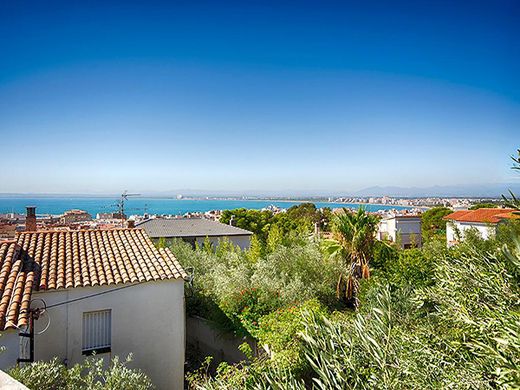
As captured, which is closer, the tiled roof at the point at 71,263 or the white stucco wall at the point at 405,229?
the tiled roof at the point at 71,263

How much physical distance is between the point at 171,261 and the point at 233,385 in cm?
681

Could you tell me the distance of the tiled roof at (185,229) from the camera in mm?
32562

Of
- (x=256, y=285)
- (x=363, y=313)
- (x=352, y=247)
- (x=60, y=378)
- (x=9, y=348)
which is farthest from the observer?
(x=352, y=247)

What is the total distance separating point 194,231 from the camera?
33.9 m

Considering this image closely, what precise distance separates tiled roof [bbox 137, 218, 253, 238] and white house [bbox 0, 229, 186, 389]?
788 inches

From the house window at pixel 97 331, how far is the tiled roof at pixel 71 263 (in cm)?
107

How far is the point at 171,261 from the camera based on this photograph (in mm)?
12133

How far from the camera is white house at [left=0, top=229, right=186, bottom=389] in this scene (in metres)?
9.61

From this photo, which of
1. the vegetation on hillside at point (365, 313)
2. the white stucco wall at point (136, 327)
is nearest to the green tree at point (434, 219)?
the vegetation on hillside at point (365, 313)

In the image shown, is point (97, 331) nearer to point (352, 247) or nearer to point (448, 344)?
point (448, 344)

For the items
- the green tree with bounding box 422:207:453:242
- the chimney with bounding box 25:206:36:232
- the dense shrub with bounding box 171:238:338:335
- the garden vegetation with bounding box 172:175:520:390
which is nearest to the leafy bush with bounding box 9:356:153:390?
the garden vegetation with bounding box 172:175:520:390

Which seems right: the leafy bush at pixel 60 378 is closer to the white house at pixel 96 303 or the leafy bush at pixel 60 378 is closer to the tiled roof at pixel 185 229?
the white house at pixel 96 303

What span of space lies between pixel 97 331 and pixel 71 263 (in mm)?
2356

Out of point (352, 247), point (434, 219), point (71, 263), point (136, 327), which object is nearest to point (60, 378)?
point (136, 327)
